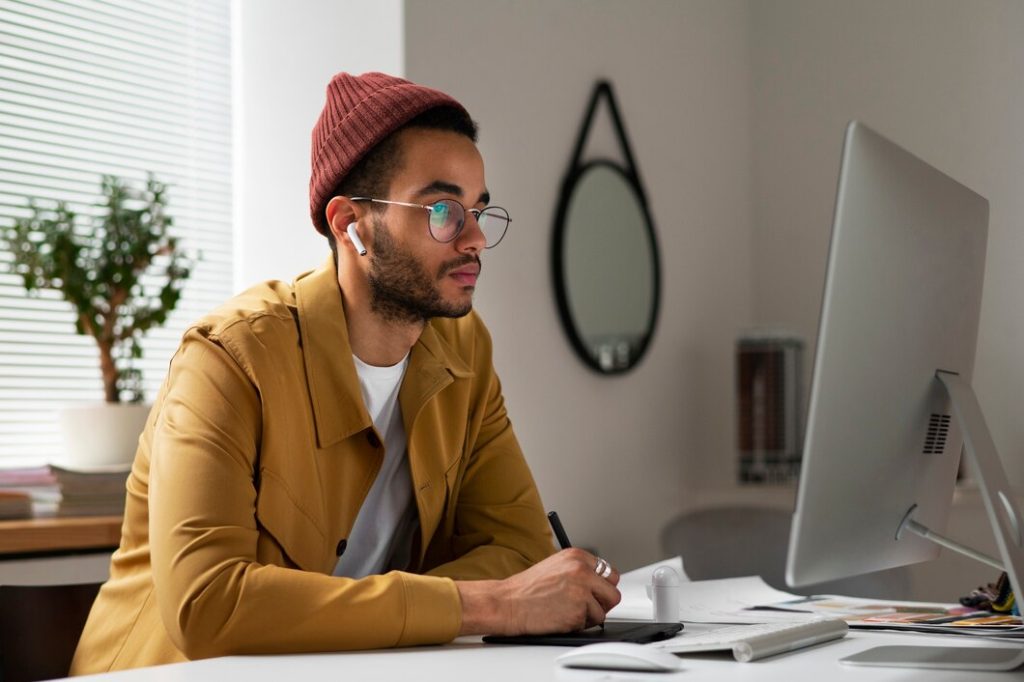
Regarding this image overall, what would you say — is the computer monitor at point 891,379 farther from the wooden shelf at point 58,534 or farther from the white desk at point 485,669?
the wooden shelf at point 58,534

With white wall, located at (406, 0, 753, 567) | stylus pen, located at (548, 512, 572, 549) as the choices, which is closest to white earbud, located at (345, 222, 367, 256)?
stylus pen, located at (548, 512, 572, 549)

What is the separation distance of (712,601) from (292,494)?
0.66 meters

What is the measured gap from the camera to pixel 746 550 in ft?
8.59

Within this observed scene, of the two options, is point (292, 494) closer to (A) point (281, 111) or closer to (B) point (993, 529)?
(B) point (993, 529)

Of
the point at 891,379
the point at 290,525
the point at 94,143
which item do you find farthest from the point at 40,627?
the point at 94,143

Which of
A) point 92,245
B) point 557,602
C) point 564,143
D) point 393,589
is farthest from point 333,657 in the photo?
point 564,143

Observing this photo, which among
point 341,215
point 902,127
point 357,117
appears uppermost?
point 902,127

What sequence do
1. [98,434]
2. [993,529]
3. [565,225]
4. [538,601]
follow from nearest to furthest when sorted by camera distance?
[993,529], [538,601], [98,434], [565,225]

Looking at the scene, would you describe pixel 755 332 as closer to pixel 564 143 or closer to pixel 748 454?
pixel 748 454

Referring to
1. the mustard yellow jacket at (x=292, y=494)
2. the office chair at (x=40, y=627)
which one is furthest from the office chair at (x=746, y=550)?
the office chair at (x=40, y=627)

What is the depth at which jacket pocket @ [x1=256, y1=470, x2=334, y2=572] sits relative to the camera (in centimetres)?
146

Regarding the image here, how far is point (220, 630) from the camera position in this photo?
125 cm

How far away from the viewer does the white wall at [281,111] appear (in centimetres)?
255

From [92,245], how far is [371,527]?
0.96 meters
